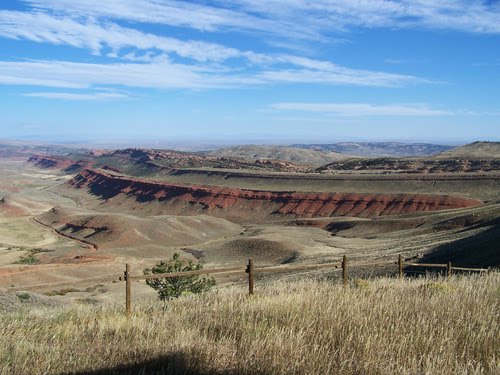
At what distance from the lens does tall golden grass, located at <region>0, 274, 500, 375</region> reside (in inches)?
196

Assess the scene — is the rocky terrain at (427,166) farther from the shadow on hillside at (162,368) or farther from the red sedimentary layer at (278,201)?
the shadow on hillside at (162,368)

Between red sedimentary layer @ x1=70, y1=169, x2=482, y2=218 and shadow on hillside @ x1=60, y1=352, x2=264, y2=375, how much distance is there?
235ft

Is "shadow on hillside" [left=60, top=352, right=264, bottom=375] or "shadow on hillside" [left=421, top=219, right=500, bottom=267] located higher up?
"shadow on hillside" [left=60, top=352, right=264, bottom=375]

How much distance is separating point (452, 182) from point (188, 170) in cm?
7549

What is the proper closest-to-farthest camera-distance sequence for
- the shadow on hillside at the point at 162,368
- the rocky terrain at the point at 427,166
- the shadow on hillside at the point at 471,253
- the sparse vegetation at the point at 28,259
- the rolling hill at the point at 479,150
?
the shadow on hillside at the point at 162,368 < the shadow on hillside at the point at 471,253 < the sparse vegetation at the point at 28,259 < the rocky terrain at the point at 427,166 < the rolling hill at the point at 479,150

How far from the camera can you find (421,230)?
52406 mm

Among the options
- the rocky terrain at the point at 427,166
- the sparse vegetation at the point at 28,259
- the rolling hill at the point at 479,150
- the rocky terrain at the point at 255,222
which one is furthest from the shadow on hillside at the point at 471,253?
the rolling hill at the point at 479,150

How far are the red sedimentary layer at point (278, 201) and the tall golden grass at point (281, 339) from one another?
68893 millimetres

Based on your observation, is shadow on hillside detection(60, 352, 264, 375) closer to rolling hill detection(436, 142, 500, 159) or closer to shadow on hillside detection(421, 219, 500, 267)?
shadow on hillside detection(421, 219, 500, 267)

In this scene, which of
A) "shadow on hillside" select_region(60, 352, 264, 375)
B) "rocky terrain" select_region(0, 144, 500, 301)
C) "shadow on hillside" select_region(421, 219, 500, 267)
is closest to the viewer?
"shadow on hillside" select_region(60, 352, 264, 375)

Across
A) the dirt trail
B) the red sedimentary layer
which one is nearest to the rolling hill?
the red sedimentary layer

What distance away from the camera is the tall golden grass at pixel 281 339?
4.98m

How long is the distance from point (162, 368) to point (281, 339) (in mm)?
1380

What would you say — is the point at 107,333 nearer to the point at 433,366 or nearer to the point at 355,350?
the point at 355,350
